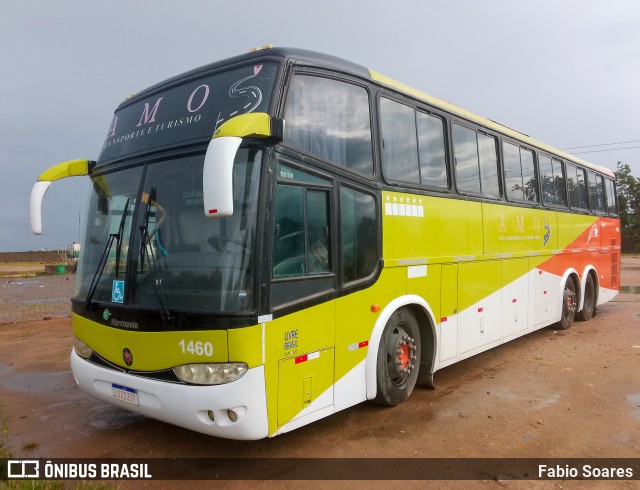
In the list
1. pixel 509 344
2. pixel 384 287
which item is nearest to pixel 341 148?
pixel 384 287

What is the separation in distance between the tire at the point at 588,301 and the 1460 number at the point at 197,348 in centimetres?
1034

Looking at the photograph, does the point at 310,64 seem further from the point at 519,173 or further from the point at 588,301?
the point at 588,301

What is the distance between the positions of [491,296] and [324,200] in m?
4.03

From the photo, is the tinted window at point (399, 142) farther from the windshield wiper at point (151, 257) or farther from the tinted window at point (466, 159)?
the windshield wiper at point (151, 257)

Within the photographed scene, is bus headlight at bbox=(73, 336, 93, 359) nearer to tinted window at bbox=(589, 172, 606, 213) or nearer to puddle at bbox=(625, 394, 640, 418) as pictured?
puddle at bbox=(625, 394, 640, 418)

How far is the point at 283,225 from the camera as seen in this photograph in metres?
4.04

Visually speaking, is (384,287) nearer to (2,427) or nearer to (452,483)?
(452,483)

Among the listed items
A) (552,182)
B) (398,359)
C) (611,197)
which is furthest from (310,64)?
(611,197)

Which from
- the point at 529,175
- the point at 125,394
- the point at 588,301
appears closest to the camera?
the point at 125,394

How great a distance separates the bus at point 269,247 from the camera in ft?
12.3

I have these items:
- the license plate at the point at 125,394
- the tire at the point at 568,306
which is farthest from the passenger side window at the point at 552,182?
the license plate at the point at 125,394

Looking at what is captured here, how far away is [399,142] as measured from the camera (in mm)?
5711

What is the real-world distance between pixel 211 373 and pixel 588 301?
10702 mm

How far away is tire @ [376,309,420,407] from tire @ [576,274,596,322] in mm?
7450
